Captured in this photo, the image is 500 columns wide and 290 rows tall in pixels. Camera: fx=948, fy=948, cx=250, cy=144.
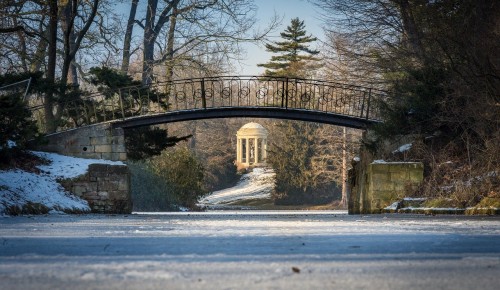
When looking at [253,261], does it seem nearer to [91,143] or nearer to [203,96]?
[91,143]

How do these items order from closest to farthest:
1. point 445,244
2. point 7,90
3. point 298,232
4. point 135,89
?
point 445,244, point 298,232, point 7,90, point 135,89

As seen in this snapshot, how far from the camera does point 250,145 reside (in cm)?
8556

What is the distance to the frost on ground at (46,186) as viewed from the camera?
21266 mm

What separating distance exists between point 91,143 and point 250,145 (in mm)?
56958

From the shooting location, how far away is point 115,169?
26750 mm

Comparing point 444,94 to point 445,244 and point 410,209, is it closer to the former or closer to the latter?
point 410,209

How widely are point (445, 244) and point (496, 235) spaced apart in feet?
6.22

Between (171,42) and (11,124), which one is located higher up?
(171,42)

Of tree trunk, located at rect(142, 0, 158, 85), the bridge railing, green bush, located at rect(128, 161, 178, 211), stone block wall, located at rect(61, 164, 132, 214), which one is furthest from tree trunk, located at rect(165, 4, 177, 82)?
stone block wall, located at rect(61, 164, 132, 214)

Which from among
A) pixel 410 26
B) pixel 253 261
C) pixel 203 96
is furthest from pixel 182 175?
pixel 253 261

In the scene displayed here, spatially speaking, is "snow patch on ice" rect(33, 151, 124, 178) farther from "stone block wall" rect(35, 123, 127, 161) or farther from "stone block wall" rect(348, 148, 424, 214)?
"stone block wall" rect(348, 148, 424, 214)

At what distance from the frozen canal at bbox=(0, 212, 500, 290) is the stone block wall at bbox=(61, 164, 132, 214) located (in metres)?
15.6

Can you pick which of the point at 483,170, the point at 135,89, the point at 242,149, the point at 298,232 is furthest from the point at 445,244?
the point at 242,149

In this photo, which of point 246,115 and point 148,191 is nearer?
point 246,115
